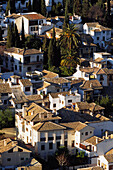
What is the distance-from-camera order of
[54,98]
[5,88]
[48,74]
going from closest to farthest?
[54,98]
[5,88]
[48,74]

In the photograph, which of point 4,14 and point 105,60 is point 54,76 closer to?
point 105,60

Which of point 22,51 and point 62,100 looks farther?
point 22,51

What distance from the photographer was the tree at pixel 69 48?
10906 centimetres

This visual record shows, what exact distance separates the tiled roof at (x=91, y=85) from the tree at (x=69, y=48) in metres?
Answer: 7.73

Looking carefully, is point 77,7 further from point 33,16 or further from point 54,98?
point 54,98

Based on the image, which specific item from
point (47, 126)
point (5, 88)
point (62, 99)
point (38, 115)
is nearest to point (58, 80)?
point (62, 99)

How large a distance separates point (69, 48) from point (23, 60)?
338 inches

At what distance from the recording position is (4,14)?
409 ft

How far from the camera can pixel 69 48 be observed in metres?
111

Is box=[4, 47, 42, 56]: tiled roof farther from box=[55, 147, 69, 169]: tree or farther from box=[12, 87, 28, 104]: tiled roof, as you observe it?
box=[55, 147, 69, 169]: tree


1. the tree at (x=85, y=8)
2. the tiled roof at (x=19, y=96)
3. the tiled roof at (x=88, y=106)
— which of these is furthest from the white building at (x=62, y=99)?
the tree at (x=85, y=8)

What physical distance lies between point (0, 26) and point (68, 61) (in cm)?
1607

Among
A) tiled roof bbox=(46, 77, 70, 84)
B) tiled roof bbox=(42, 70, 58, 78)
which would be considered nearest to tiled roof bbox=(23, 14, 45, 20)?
tiled roof bbox=(42, 70, 58, 78)

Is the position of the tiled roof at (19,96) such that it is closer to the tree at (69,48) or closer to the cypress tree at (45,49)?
the cypress tree at (45,49)
